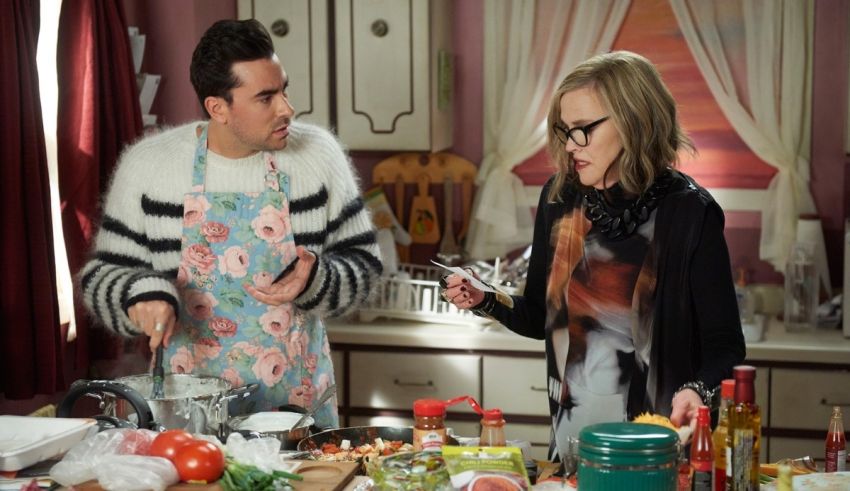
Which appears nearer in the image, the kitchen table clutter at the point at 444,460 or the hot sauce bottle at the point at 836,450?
the kitchen table clutter at the point at 444,460

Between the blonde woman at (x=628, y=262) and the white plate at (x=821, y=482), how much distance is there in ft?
0.97

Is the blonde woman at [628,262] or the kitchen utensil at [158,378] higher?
the blonde woman at [628,262]

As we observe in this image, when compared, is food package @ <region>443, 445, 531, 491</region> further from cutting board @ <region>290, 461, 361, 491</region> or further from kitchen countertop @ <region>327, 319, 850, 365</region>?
kitchen countertop @ <region>327, 319, 850, 365</region>

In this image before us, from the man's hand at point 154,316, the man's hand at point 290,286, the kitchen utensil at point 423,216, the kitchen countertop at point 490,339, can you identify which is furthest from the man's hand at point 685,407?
the kitchen utensil at point 423,216

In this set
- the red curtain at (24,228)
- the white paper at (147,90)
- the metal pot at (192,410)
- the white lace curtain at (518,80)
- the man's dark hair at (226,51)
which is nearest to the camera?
the metal pot at (192,410)

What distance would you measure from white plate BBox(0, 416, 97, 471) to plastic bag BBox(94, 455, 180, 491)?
12 cm

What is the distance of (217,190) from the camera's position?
9.08ft

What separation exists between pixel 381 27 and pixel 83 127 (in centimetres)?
112

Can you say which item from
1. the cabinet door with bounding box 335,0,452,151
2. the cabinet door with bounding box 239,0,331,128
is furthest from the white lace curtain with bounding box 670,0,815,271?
the cabinet door with bounding box 239,0,331,128

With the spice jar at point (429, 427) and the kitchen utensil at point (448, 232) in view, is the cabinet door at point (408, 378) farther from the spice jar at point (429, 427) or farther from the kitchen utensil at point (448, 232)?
the spice jar at point (429, 427)

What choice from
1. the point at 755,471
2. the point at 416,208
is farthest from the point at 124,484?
the point at 416,208

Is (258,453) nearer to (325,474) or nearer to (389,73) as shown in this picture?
(325,474)

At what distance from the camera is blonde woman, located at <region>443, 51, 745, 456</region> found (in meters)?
2.28

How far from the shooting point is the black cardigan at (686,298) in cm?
224
